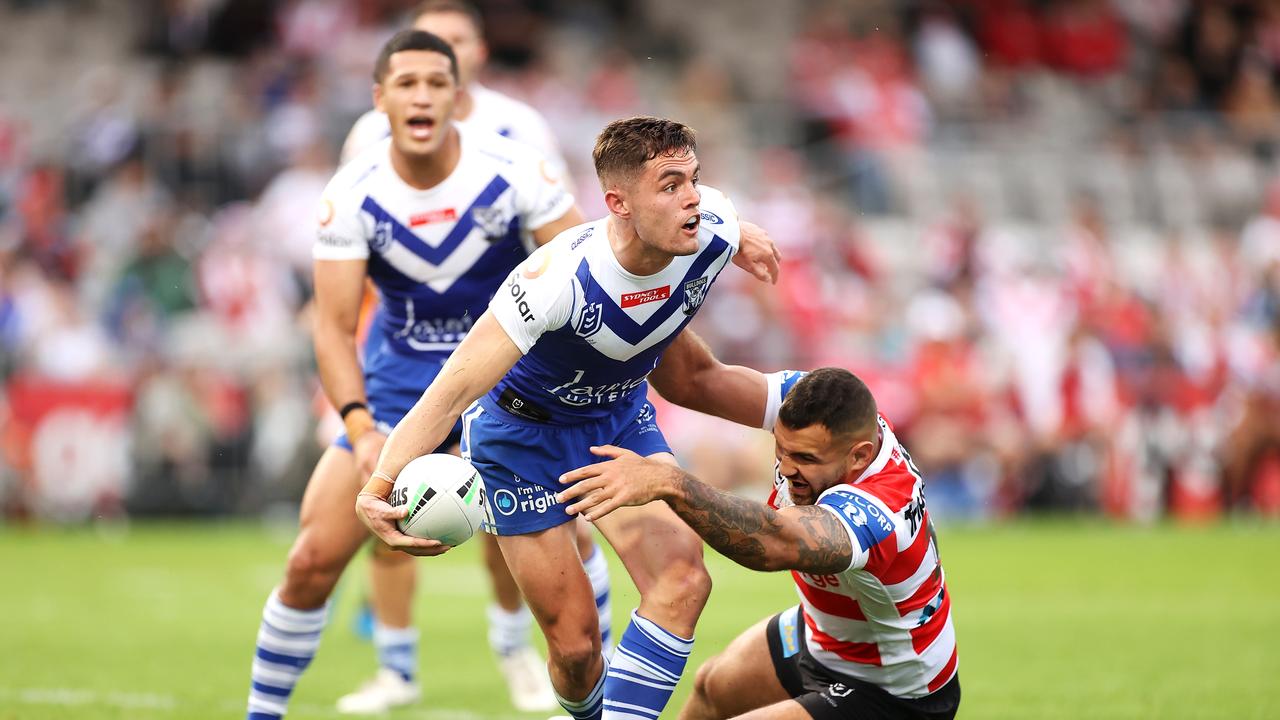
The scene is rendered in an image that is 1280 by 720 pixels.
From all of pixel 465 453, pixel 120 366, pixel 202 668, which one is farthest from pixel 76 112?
pixel 465 453

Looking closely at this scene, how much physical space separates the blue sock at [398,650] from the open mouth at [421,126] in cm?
287

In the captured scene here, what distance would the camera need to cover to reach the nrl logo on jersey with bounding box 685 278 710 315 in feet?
20.2

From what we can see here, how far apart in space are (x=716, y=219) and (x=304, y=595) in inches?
94.1

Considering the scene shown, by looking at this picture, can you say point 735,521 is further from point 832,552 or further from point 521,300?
point 521,300

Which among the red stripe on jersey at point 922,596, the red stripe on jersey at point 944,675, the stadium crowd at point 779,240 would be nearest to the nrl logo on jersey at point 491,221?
the red stripe on jersey at point 922,596

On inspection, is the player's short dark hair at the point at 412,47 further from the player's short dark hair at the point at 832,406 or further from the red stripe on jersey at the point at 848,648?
the red stripe on jersey at the point at 848,648

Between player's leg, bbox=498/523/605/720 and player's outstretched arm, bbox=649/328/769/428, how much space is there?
77 cm

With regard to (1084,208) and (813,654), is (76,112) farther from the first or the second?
(813,654)

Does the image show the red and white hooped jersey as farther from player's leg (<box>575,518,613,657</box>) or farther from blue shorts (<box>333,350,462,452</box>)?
blue shorts (<box>333,350,462,452</box>)

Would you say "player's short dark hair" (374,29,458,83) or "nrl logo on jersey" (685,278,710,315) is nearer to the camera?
"nrl logo on jersey" (685,278,710,315)

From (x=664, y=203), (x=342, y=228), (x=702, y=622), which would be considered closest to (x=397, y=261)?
(x=342, y=228)

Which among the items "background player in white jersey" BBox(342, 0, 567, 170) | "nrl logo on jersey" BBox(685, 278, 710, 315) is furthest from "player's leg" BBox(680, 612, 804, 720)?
"background player in white jersey" BBox(342, 0, 567, 170)

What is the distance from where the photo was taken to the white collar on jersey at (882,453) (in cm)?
588

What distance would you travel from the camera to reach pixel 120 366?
1764 centimetres
